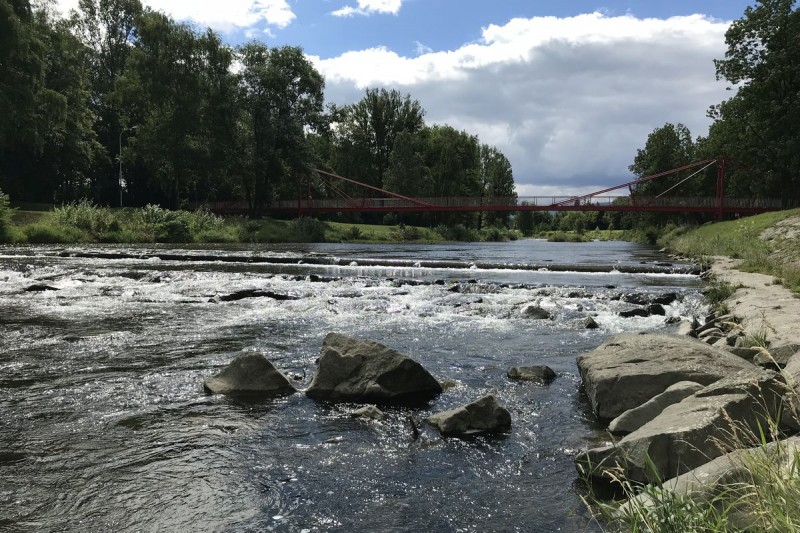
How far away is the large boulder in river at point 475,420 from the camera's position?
6.18 metres

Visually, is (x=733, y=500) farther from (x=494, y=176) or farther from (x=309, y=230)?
(x=494, y=176)

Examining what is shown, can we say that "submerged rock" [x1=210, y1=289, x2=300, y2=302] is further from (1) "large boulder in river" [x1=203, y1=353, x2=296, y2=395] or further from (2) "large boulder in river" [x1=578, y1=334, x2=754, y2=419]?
(2) "large boulder in river" [x1=578, y1=334, x2=754, y2=419]

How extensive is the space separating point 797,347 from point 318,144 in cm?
9078

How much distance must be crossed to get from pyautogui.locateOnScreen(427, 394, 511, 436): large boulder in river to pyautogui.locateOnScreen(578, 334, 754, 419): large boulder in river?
1.23 metres

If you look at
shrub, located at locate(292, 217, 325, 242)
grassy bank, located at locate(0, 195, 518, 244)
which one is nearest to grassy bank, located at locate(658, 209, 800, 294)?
shrub, located at locate(292, 217, 325, 242)

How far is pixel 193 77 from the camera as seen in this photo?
57.8 m

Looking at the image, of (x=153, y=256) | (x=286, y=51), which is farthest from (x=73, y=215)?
(x=286, y=51)

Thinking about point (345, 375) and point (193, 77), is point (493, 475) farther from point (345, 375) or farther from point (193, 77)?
point (193, 77)

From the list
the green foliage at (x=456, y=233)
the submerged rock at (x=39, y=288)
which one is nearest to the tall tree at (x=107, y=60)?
the green foliage at (x=456, y=233)

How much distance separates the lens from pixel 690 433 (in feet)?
14.5

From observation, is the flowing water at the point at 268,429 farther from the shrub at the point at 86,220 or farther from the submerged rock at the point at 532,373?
the shrub at the point at 86,220

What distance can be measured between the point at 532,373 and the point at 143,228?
137 feet

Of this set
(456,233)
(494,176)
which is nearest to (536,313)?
(456,233)

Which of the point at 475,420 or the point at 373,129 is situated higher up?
the point at 373,129
